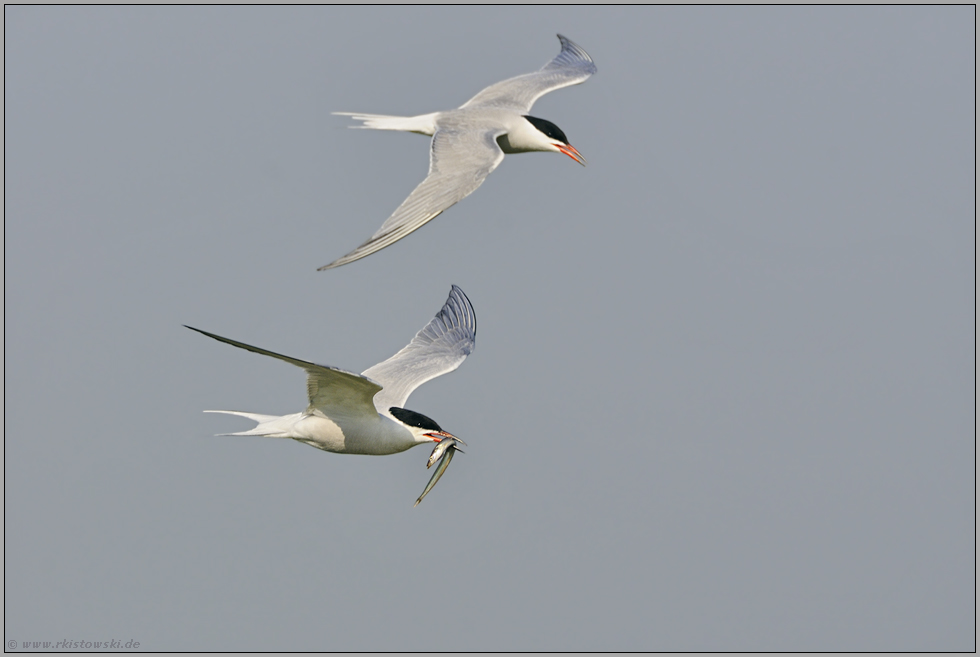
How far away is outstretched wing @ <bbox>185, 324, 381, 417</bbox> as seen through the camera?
902cm

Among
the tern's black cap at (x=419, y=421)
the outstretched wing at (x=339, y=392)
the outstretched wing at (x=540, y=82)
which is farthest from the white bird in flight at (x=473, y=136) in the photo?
the tern's black cap at (x=419, y=421)

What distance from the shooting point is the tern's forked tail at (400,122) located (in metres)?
11.4

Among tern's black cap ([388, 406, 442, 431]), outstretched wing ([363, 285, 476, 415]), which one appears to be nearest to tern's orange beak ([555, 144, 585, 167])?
outstretched wing ([363, 285, 476, 415])

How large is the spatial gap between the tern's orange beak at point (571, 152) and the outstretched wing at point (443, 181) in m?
0.91

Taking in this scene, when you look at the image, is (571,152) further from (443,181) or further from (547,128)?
(443,181)

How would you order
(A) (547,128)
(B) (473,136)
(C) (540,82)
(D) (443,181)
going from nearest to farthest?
(D) (443,181), (B) (473,136), (A) (547,128), (C) (540,82)

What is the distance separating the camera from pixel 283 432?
9.94m

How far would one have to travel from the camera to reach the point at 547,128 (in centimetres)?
1192

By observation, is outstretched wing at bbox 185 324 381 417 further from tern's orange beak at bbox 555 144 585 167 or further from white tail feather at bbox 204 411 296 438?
tern's orange beak at bbox 555 144 585 167

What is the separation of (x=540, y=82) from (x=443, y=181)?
4.58 meters

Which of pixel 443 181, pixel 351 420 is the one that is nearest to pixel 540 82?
pixel 443 181

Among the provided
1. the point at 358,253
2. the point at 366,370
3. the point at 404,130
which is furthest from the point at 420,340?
the point at 358,253

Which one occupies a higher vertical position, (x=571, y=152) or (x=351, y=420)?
(x=571, y=152)

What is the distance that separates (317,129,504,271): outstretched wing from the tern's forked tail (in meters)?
0.38
